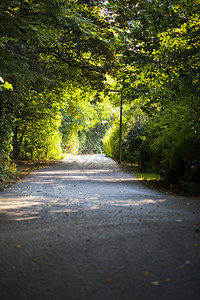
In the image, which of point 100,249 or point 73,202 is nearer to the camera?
point 100,249

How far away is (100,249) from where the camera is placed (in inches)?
168

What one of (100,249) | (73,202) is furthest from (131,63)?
(100,249)

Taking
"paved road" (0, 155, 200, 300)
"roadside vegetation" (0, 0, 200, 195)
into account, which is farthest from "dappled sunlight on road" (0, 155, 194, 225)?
"roadside vegetation" (0, 0, 200, 195)

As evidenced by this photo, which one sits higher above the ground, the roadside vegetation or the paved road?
the roadside vegetation

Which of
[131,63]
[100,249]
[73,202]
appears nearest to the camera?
[100,249]

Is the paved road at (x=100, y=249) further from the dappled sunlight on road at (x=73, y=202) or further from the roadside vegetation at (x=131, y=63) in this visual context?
the roadside vegetation at (x=131, y=63)

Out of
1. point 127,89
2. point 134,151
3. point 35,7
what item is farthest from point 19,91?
point 134,151

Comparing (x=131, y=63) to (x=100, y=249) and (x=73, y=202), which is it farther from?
(x=100, y=249)

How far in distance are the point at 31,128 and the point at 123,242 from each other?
61.2 feet

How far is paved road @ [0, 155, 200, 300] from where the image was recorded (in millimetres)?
3131

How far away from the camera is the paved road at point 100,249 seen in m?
3.13

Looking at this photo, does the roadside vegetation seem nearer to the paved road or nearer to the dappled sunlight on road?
the dappled sunlight on road

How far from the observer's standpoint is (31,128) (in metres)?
22.2

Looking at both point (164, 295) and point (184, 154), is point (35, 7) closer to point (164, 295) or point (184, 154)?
point (184, 154)
